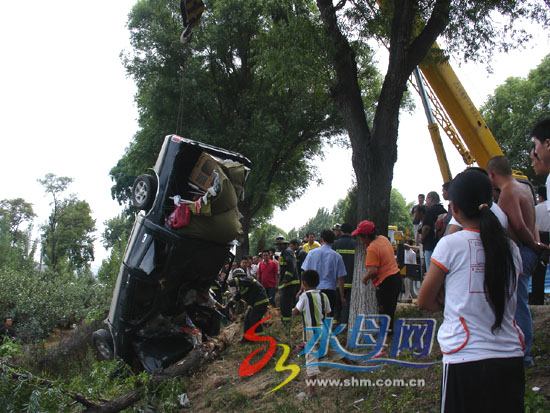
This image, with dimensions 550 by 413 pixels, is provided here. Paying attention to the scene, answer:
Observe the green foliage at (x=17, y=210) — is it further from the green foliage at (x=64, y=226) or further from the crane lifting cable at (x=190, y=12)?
the crane lifting cable at (x=190, y=12)

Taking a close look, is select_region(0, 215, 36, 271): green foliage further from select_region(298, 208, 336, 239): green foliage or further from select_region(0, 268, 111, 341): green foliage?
select_region(298, 208, 336, 239): green foliage

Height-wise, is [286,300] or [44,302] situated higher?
[286,300]

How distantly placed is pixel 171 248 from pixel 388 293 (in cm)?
318

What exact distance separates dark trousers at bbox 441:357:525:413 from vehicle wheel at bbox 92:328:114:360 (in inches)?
250

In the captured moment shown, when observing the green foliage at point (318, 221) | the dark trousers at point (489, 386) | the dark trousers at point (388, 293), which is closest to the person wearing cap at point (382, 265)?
the dark trousers at point (388, 293)

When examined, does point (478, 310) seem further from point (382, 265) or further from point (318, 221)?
point (318, 221)

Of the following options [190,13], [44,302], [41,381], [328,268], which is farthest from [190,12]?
[44,302]

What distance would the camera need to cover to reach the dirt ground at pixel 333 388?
428 cm

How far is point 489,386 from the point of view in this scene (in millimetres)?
2100

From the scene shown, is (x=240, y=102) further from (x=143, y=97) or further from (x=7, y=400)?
(x=7, y=400)

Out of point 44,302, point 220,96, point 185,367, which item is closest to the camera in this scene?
point 185,367

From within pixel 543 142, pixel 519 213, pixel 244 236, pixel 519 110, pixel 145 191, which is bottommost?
pixel 519 213

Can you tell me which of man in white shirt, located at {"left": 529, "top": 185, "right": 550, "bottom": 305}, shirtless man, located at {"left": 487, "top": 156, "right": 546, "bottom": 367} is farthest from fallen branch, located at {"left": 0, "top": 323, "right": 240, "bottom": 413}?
man in white shirt, located at {"left": 529, "top": 185, "right": 550, "bottom": 305}

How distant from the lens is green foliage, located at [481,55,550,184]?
25.8 metres
